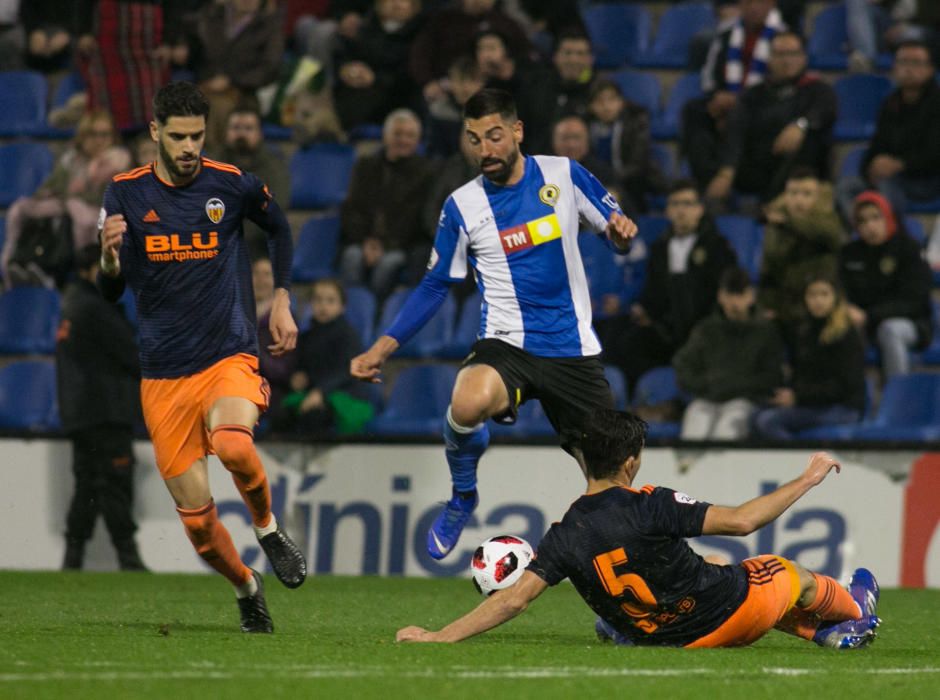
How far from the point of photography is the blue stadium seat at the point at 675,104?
50.8ft

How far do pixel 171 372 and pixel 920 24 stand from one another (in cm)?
1068

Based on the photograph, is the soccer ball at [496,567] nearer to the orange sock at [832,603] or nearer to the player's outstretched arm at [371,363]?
the player's outstretched arm at [371,363]

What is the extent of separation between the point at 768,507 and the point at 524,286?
232 cm

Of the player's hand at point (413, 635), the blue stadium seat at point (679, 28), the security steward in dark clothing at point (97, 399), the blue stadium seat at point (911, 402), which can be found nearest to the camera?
the player's hand at point (413, 635)

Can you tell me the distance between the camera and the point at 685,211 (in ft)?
43.3

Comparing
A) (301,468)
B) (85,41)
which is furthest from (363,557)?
(85,41)

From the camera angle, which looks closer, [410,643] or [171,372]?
[410,643]

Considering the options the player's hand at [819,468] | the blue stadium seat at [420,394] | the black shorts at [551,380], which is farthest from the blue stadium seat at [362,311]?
the player's hand at [819,468]

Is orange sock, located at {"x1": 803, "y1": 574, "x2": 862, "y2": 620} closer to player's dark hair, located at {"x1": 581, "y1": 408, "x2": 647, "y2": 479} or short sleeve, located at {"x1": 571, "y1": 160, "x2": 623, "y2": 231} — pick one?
player's dark hair, located at {"x1": 581, "y1": 408, "x2": 647, "y2": 479}

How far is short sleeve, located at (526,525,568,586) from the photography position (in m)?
6.75

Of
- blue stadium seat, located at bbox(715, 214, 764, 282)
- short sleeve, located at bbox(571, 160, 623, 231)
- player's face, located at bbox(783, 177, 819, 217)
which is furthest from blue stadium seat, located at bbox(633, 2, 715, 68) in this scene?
short sleeve, located at bbox(571, 160, 623, 231)

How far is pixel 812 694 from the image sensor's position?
565 centimetres

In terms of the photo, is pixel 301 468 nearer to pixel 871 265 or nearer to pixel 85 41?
pixel 871 265

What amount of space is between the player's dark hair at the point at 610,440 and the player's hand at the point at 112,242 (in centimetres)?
220
